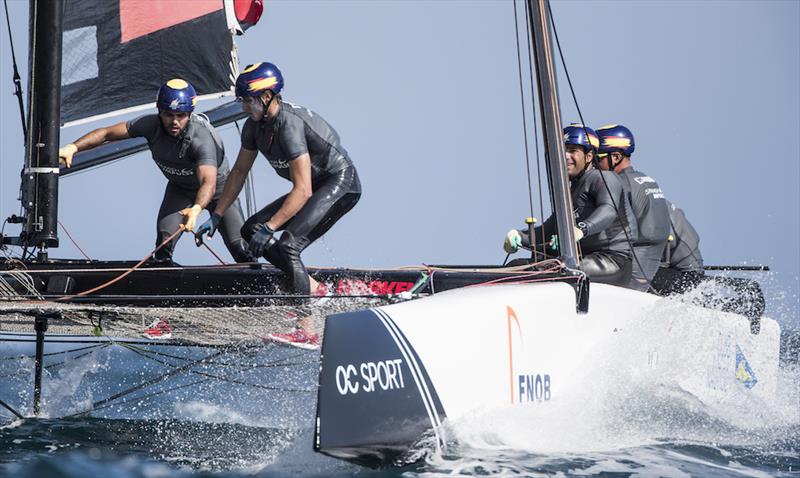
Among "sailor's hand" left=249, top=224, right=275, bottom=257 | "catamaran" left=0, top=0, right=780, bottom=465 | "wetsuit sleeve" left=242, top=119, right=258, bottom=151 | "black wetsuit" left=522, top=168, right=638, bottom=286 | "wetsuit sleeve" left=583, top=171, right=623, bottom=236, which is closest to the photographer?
"catamaran" left=0, top=0, right=780, bottom=465

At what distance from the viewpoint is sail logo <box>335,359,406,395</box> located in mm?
4117

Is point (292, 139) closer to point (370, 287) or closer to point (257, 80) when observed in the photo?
point (257, 80)

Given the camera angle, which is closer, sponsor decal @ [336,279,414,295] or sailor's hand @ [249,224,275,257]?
sailor's hand @ [249,224,275,257]

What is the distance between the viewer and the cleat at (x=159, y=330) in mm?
5711

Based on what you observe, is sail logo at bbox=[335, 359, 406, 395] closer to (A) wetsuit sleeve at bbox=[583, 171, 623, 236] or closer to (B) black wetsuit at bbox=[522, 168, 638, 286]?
(A) wetsuit sleeve at bbox=[583, 171, 623, 236]

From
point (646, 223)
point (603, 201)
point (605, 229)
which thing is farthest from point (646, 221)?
point (603, 201)

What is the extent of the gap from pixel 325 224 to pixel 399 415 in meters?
2.11

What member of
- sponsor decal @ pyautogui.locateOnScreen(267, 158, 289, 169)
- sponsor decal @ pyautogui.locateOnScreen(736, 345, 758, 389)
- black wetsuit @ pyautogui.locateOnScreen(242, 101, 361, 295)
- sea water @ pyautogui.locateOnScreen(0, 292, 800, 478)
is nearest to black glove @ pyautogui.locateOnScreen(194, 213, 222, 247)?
black wetsuit @ pyautogui.locateOnScreen(242, 101, 361, 295)

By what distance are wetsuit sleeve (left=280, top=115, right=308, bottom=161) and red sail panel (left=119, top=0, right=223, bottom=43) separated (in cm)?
388

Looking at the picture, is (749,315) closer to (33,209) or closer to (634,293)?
(634,293)

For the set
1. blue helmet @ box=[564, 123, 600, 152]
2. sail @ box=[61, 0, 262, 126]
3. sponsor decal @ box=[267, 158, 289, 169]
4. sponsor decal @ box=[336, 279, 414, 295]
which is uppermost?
sail @ box=[61, 0, 262, 126]

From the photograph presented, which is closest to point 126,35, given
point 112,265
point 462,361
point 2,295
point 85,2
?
point 85,2

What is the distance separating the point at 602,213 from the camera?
22.3 ft

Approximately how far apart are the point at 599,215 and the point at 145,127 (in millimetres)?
2988
